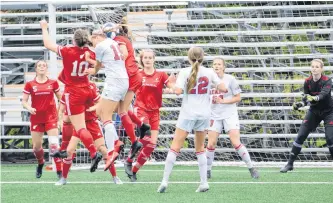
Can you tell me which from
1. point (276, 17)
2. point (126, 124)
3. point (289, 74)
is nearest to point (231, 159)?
point (289, 74)

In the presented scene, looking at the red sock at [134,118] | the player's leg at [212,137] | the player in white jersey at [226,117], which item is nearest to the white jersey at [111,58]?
the red sock at [134,118]

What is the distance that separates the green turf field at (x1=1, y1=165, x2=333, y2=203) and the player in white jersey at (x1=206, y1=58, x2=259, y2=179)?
1.31ft

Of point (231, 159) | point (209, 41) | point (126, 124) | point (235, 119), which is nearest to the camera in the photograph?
point (126, 124)

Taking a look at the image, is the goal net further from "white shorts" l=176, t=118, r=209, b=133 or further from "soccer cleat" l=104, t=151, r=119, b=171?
"white shorts" l=176, t=118, r=209, b=133

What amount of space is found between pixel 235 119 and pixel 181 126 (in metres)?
3.08

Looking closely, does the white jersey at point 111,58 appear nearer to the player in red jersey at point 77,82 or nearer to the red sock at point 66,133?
the player in red jersey at point 77,82

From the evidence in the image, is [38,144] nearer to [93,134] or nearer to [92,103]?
[93,134]

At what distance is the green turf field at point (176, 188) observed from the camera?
32.0 ft

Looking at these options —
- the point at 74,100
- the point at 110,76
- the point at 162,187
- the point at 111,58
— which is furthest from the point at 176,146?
the point at 74,100

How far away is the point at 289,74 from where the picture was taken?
1812 centimetres

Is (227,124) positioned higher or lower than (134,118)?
lower

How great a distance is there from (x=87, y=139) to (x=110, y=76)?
0.94 metres

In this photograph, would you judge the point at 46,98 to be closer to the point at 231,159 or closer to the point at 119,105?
the point at 119,105

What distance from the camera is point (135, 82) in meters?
11.6
